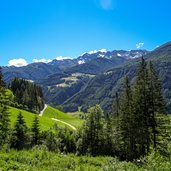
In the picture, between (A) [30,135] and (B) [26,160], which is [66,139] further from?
(B) [26,160]

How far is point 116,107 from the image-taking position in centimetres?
7194

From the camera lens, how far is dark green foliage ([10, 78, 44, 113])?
16975cm

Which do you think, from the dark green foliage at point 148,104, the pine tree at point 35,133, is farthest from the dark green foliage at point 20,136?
the dark green foliage at point 148,104

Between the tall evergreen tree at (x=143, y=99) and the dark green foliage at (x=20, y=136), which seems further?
the dark green foliage at (x=20, y=136)

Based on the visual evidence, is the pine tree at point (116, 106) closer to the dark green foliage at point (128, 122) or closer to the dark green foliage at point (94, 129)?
the dark green foliage at point (94, 129)

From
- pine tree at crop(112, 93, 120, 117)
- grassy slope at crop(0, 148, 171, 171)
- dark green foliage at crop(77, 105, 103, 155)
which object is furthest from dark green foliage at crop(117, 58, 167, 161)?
dark green foliage at crop(77, 105, 103, 155)

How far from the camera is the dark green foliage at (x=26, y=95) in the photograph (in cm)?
16975

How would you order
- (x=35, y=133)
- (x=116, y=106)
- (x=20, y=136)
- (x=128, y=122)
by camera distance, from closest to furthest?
(x=128, y=122), (x=116, y=106), (x=20, y=136), (x=35, y=133)

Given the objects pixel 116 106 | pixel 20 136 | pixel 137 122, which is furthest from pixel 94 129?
pixel 137 122

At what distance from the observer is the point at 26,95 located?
170875 mm

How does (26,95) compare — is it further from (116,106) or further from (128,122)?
(128,122)

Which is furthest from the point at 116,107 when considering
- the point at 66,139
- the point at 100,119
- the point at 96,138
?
the point at 66,139

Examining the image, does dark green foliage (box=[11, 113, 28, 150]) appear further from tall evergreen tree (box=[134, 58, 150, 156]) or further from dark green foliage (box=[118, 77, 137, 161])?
tall evergreen tree (box=[134, 58, 150, 156])

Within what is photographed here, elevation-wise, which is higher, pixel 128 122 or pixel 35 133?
pixel 128 122
